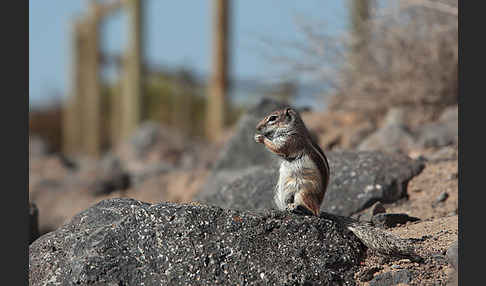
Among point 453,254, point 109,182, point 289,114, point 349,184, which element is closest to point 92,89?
point 109,182

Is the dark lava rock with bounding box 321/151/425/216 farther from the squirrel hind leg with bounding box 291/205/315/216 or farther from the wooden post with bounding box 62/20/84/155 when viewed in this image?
the wooden post with bounding box 62/20/84/155

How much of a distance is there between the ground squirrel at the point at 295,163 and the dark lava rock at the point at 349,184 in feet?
4.38

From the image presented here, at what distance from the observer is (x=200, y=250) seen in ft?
12.3

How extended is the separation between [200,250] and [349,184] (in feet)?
7.54

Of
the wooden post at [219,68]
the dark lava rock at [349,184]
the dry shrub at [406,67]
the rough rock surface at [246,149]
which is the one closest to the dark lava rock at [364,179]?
the dark lava rock at [349,184]

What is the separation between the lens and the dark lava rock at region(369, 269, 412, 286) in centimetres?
382

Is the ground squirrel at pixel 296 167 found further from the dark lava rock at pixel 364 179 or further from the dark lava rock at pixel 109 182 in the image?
the dark lava rock at pixel 109 182

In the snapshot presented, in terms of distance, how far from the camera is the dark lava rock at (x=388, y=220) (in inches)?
187

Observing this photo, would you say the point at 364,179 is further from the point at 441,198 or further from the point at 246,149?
the point at 246,149

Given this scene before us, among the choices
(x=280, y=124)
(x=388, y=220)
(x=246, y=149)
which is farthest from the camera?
(x=246, y=149)

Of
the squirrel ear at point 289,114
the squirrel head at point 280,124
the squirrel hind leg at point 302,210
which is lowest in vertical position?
the squirrel hind leg at point 302,210

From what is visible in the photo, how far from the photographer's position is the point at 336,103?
9.50m

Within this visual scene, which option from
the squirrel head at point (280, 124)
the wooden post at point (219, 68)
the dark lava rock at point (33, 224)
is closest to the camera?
the squirrel head at point (280, 124)

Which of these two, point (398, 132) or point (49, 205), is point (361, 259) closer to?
point (398, 132)
